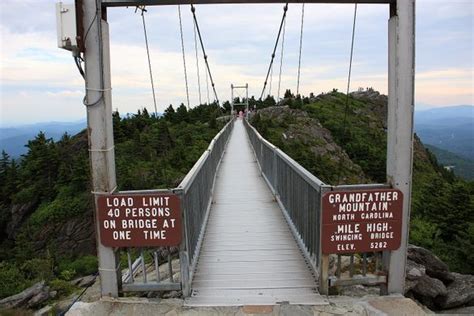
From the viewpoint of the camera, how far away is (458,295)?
6523mm

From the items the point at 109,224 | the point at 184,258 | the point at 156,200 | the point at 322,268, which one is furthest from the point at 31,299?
the point at 322,268

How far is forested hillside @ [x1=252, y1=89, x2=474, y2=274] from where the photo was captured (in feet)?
67.4

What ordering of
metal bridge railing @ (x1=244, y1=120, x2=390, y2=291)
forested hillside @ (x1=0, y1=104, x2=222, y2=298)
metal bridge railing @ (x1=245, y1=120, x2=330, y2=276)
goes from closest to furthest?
metal bridge railing @ (x1=244, y1=120, x2=390, y2=291) < metal bridge railing @ (x1=245, y1=120, x2=330, y2=276) < forested hillside @ (x1=0, y1=104, x2=222, y2=298)

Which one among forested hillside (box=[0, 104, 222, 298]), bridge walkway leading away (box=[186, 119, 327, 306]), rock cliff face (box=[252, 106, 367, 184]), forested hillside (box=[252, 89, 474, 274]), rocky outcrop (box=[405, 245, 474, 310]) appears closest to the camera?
bridge walkway leading away (box=[186, 119, 327, 306])

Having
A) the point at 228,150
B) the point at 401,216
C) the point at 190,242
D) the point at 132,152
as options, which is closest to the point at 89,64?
the point at 190,242

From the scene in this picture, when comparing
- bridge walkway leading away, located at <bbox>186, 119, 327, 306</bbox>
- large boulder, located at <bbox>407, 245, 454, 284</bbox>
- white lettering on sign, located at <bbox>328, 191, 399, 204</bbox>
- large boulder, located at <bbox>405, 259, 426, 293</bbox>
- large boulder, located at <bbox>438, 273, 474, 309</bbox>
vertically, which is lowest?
large boulder, located at <bbox>438, 273, 474, 309</bbox>

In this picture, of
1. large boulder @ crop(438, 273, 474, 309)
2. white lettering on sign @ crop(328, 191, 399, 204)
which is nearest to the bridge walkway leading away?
white lettering on sign @ crop(328, 191, 399, 204)

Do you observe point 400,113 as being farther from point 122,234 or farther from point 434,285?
point 434,285

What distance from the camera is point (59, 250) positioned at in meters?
25.8

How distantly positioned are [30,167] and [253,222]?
32774 millimetres

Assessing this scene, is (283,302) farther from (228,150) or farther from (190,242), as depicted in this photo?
(228,150)

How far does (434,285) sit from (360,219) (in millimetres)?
2933

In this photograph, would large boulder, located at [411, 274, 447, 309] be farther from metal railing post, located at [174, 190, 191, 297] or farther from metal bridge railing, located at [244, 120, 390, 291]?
metal railing post, located at [174, 190, 191, 297]

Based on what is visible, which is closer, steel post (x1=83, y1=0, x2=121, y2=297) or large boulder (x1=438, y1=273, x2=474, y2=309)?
steel post (x1=83, y1=0, x2=121, y2=297)
